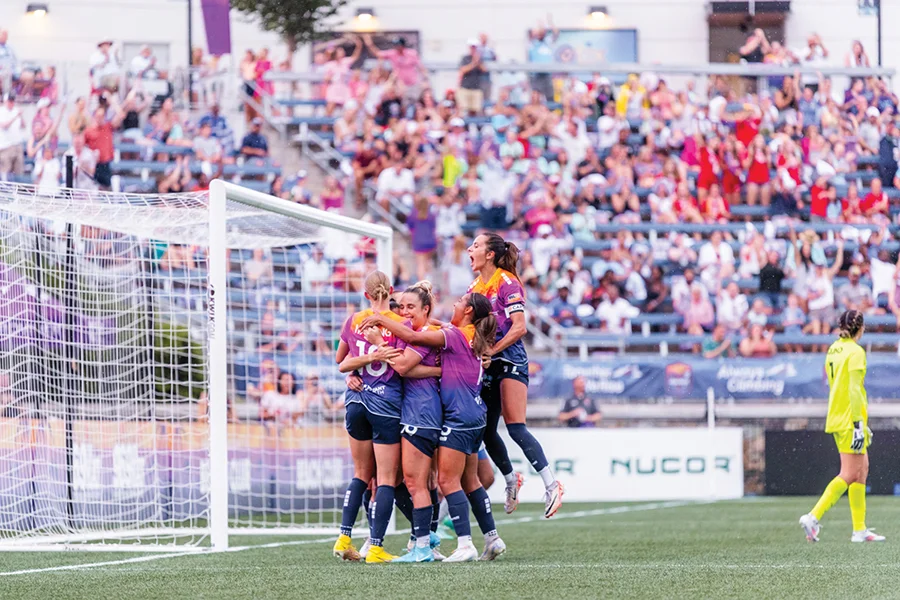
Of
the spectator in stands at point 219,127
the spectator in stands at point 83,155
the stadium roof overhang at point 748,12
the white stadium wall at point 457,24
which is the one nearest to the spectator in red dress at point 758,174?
the white stadium wall at point 457,24

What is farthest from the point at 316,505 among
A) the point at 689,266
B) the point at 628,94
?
the point at 628,94

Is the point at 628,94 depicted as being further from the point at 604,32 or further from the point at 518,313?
the point at 518,313

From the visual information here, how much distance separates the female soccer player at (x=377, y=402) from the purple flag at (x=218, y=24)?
1540 centimetres

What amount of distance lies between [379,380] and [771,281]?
44.4 ft

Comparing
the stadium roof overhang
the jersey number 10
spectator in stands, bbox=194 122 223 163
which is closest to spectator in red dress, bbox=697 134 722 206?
the stadium roof overhang

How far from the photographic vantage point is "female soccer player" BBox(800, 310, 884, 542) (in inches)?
420

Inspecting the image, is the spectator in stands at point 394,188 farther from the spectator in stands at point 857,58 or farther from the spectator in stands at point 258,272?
the spectator in stands at point 857,58

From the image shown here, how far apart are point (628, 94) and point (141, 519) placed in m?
14.2

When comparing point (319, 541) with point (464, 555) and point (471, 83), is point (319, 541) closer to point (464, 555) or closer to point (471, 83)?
point (464, 555)

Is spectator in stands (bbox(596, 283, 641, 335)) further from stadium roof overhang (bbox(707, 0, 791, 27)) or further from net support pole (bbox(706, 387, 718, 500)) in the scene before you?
stadium roof overhang (bbox(707, 0, 791, 27))

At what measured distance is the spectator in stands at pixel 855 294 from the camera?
68.4 ft

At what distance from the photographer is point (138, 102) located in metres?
22.0

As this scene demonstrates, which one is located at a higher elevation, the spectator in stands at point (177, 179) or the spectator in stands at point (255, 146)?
the spectator in stands at point (255, 146)

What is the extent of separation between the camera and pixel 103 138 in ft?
69.3
